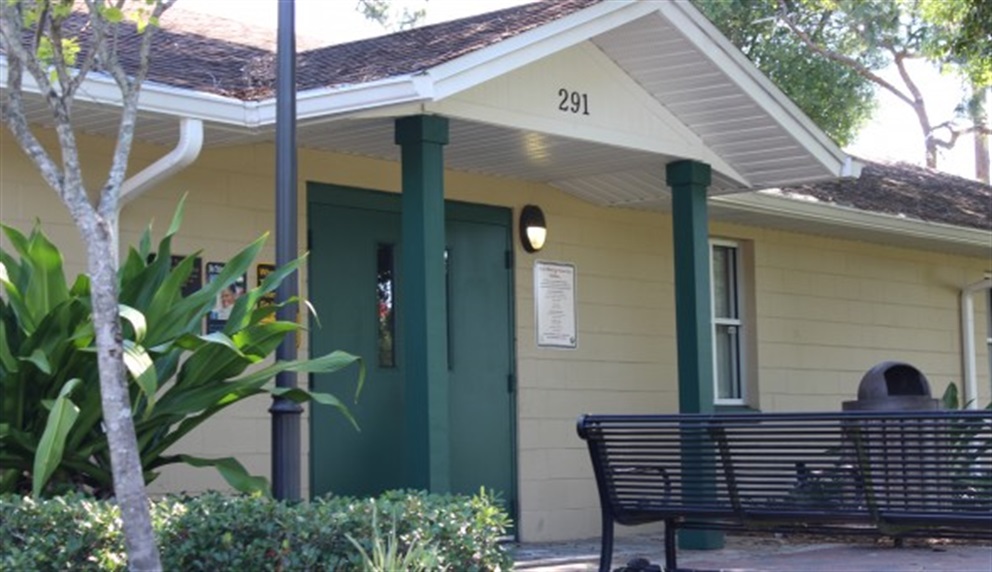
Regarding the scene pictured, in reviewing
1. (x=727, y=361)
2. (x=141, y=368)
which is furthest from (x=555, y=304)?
(x=141, y=368)

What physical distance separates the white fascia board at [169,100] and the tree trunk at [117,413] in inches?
102

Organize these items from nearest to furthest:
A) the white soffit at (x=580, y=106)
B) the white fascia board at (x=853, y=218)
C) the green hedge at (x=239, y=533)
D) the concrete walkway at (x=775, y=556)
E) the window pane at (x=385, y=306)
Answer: the green hedge at (x=239, y=533) < the white soffit at (x=580, y=106) < the concrete walkway at (x=775, y=556) < the window pane at (x=385, y=306) < the white fascia board at (x=853, y=218)

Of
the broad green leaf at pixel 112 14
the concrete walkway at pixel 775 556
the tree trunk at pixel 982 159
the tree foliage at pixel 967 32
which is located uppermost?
the tree trunk at pixel 982 159

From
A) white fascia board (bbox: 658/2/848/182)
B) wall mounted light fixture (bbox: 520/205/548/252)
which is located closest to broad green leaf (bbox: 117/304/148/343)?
white fascia board (bbox: 658/2/848/182)

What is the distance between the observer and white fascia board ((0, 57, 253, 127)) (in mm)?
8602

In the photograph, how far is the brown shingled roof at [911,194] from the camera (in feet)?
48.1

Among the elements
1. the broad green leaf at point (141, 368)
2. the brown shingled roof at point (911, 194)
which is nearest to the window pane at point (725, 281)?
the brown shingled roof at point (911, 194)

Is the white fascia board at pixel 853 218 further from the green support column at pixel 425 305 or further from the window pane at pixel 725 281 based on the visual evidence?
the green support column at pixel 425 305

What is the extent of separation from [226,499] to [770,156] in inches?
240

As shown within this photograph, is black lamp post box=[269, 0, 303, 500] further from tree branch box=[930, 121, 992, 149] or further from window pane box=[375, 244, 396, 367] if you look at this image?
tree branch box=[930, 121, 992, 149]

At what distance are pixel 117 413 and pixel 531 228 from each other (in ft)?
20.7

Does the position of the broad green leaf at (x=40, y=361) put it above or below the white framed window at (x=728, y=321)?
below

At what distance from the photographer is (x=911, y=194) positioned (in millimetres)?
16562

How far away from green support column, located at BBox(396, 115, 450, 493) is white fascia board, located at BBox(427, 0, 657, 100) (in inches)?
18.9
